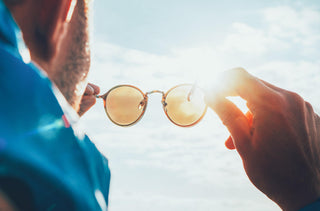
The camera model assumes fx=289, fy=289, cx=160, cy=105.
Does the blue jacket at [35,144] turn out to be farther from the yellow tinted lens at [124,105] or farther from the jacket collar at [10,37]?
the yellow tinted lens at [124,105]

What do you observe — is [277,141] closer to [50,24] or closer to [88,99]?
[50,24]

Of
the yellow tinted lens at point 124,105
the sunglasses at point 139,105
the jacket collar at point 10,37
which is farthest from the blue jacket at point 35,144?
the yellow tinted lens at point 124,105

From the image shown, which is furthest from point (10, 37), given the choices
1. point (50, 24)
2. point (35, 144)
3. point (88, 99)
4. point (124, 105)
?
point (124, 105)

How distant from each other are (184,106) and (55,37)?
2.66 m

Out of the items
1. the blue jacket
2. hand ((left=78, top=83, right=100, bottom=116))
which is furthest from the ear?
hand ((left=78, top=83, right=100, bottom=116))

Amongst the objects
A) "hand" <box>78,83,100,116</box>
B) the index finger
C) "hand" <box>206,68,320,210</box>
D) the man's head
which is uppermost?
the man's head

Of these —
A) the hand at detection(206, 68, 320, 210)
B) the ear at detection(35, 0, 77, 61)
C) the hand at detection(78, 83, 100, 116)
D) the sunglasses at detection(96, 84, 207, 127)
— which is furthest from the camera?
the sunglasses at detection(96, 84, 207, 127)

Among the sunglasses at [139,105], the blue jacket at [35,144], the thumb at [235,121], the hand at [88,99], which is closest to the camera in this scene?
the blue jacket at [35,144]

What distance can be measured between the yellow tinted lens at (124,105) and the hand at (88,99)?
2.26ft

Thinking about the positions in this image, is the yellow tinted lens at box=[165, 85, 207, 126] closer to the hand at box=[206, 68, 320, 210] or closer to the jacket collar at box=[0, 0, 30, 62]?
the hand at box=[206, 68, 320, 210]

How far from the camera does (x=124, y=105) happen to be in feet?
14.4

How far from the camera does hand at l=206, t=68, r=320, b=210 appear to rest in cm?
158

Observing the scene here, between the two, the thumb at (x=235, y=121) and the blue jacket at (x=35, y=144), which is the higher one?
the blue jacket at (x=35, y=144)

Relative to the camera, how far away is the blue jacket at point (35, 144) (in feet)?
2.64
